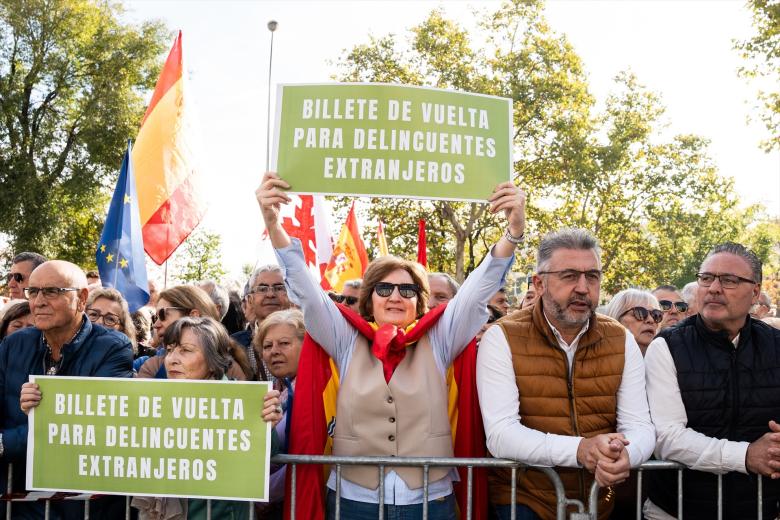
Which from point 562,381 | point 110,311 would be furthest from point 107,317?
point 562,381

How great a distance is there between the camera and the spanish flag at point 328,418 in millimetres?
3594

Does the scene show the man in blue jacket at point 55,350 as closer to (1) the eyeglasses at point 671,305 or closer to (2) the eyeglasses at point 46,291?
(2) the eyeglasses at point 46,291

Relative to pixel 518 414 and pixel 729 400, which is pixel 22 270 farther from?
pixel 729 400

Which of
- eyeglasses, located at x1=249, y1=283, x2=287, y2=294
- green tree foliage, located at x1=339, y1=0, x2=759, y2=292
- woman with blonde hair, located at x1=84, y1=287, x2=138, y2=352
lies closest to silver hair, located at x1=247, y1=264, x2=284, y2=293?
eyeglasses, located at x1=249, y1=283, x2=287, y2=294

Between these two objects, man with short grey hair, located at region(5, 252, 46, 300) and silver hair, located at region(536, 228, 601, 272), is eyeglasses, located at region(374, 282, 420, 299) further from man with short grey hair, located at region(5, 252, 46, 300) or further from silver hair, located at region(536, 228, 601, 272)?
man with short grey hair, located at region(5, 252, 46, 300)

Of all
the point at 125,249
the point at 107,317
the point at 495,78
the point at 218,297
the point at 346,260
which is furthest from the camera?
the point at 495,78

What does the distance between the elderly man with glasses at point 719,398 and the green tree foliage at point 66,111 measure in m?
27.2

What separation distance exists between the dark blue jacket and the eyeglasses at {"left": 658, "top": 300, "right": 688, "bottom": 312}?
16.4 ft

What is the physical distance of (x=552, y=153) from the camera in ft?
88.0

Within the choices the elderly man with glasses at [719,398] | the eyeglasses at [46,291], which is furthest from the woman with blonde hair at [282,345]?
the elderly man with glasses at [719,398]

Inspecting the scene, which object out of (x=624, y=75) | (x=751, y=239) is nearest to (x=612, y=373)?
(x=624, y=75)

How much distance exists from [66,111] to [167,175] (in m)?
24.8

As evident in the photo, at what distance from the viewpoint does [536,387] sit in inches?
139

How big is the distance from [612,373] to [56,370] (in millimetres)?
2711
